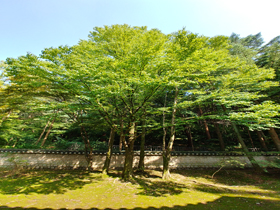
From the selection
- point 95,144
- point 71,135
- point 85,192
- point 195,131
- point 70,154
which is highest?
point 195,131

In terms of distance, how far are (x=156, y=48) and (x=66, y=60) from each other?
4.89 metres

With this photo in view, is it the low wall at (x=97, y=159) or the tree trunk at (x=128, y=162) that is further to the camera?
the low wall at (x=97, y=159)

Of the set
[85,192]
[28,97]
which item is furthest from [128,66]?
[28,97]

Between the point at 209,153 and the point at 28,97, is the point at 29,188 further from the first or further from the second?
the point at 209,153

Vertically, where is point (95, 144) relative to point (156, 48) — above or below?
below

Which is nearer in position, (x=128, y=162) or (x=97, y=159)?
(x=128, y=162)

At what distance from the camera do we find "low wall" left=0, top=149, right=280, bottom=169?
30.9 ft

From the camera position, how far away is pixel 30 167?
9398 mm

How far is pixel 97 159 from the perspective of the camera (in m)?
10.4

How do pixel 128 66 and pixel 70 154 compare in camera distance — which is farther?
pixel 70 154

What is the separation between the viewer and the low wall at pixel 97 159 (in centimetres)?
941

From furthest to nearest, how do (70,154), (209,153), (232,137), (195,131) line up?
(195,131) < (232,137) < (209,153) < (70,154)

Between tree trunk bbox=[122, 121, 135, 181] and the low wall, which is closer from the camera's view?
tree trunk bbox=[122, 121, 135, 181]

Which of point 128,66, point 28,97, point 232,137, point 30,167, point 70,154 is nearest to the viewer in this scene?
point 128,66
